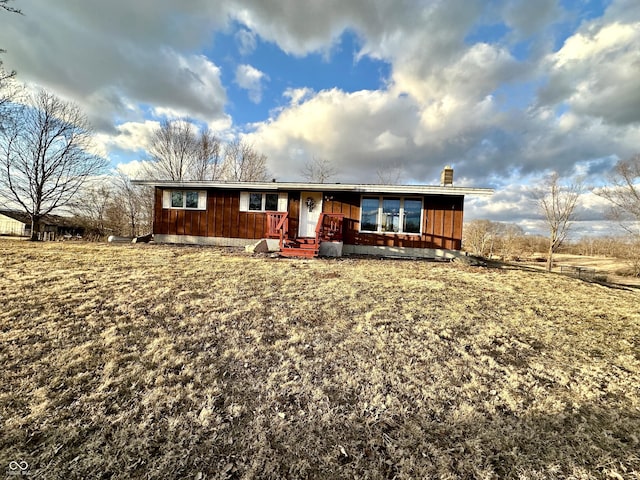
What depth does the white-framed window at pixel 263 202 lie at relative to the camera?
11.8 meters

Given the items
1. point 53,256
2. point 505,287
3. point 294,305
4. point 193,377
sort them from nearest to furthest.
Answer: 1. point 193,377
2. point 294,305
3. point 505,287
4. point 53,256

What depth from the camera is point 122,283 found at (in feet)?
17.7

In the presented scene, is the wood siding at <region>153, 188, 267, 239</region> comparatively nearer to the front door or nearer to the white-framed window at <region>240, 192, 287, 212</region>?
the white-framed window at <region>240, 192, 287, 212</region>

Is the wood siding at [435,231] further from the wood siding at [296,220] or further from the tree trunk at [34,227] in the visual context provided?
the tree trunk at [34,227]

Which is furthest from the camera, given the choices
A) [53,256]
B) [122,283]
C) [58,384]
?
[53,256]

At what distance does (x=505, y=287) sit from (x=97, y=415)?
23.9 feet

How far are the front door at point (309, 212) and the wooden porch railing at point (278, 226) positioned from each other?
2.37ft

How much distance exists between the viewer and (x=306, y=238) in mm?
10578

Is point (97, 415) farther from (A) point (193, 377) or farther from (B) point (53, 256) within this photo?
(B) point (53, 256)

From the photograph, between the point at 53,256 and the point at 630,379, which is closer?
the point at 630,379

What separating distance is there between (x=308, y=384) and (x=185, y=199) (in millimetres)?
11882

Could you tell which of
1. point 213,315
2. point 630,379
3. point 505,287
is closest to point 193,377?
point 213,315

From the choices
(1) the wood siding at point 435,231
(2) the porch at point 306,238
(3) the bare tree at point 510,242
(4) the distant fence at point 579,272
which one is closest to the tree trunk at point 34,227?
(2) the porch at point 306,238

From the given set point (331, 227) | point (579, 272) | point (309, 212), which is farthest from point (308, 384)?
point (579, 272)
